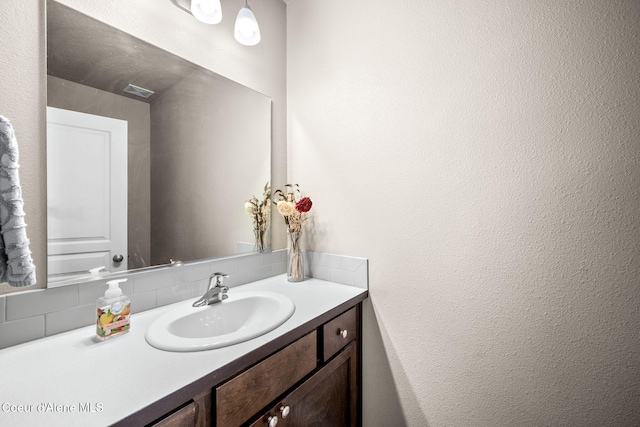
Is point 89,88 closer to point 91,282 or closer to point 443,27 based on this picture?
point 91,282

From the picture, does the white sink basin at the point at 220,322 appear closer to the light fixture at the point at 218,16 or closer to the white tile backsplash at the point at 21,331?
the white tile backsplash at the point at 21,331

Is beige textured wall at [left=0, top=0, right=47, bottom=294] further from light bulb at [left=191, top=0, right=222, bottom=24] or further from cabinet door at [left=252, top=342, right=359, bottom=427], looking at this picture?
cabinet door at [left=252, top=342, right=359, bottom=427]

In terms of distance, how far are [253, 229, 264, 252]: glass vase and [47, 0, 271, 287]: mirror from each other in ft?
0.18

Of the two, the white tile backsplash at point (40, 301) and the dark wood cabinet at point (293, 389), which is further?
the white tile backsplash at point (40, 301)

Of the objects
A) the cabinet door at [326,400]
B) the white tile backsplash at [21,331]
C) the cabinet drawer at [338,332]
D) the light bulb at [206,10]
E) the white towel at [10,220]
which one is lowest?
the cabinet door at [326,400]

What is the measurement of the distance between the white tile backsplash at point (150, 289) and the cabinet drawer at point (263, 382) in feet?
1.50

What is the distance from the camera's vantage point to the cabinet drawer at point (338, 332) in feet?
3.22

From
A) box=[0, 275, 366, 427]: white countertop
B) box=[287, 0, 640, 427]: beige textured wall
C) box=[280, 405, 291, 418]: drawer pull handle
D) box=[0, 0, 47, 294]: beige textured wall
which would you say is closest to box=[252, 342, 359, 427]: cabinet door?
box=[280, 405, 291, 418]: drawer pull handle

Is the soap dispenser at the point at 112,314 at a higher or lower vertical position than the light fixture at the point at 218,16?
lower

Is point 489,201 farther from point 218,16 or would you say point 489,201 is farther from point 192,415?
point 218,16

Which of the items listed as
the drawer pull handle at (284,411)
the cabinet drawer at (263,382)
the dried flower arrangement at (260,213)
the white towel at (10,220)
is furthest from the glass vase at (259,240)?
the white towel at (10,220)

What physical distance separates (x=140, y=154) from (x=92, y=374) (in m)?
0.72

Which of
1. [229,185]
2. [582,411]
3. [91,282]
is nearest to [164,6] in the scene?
[229,185]

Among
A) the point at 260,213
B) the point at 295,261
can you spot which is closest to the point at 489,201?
the point at 295,261
